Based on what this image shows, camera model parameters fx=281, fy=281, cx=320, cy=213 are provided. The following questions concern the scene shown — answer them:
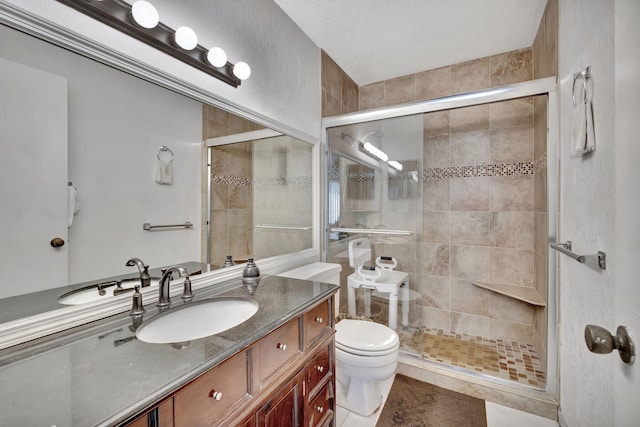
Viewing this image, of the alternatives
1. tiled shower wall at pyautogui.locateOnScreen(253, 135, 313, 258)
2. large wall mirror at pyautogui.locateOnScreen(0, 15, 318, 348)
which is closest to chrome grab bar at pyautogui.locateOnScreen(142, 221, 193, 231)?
large wall mirror at pyautogui.locateOnScreen(0, 15, 318, 348)

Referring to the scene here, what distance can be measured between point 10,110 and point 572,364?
2.32 metres

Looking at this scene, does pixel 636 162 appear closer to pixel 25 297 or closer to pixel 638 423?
pixel 638 423

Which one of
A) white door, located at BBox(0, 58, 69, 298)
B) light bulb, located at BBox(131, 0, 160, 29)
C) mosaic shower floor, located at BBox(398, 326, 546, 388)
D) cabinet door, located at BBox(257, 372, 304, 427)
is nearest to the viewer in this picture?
white door, located at BBox(0, 58, 69, 298)

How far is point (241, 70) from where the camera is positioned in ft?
4.75

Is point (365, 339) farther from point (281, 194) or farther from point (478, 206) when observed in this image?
point (478, 206)

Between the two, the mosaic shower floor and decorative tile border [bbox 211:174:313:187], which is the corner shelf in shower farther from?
decorative tile border [bbox 211:174:313:187]

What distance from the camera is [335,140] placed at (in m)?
2.42

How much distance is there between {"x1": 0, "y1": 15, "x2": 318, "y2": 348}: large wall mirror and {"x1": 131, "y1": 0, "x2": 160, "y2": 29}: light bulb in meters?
0.20

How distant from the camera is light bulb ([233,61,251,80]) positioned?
1441 millimetres

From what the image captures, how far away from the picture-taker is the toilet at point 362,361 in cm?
163

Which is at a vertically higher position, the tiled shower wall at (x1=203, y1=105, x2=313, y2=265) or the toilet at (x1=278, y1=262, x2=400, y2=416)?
the tiled shower wall at (x1=203, y1=105, x2=313, y2=265)

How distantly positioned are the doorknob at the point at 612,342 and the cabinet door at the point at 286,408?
0.86 m

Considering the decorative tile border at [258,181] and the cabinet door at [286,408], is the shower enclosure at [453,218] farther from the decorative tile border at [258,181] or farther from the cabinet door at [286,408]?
the cabinet door at [286,408]

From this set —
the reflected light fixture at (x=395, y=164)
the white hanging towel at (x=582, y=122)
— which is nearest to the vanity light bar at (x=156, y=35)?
the reflected light fixture at (x=395, y=164)
